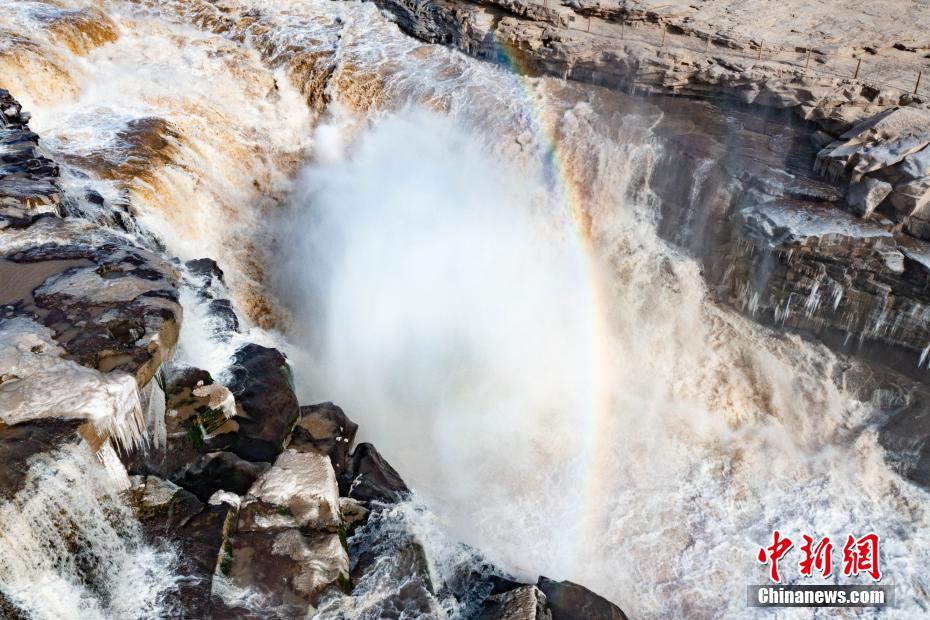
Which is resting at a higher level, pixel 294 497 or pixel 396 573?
pixel 294 497

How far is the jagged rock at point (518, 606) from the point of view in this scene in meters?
6.07

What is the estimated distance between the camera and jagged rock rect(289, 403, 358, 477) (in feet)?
24.1

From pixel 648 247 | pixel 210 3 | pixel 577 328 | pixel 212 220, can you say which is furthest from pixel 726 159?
pixel 210 3

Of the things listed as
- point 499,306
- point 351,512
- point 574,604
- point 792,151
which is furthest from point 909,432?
point 351,512

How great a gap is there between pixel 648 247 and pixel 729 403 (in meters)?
3.02

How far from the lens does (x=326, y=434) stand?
24.9ft

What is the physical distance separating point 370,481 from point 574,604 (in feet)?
8.23

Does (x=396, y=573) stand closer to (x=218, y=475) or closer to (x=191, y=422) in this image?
(x=218, y=475)

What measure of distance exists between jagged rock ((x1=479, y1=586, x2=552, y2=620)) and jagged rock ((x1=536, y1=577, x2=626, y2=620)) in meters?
0.17

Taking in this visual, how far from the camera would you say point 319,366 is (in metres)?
10.7

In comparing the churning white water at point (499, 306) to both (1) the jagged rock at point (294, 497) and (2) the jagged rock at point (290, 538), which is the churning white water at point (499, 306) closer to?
(1) the jagged rock at point (294, 497)

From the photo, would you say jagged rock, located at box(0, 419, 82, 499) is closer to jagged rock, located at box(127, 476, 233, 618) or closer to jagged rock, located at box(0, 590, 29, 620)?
jagged rock, located at box(0, 590, 29, 620)

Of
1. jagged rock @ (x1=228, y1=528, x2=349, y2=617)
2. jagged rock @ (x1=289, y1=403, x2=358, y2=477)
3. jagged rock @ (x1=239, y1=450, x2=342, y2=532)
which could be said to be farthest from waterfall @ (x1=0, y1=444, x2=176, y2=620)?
jagged rock @ (x1=289, y1=403, x2=358, y2=477)

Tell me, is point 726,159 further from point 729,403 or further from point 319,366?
point 319,366
